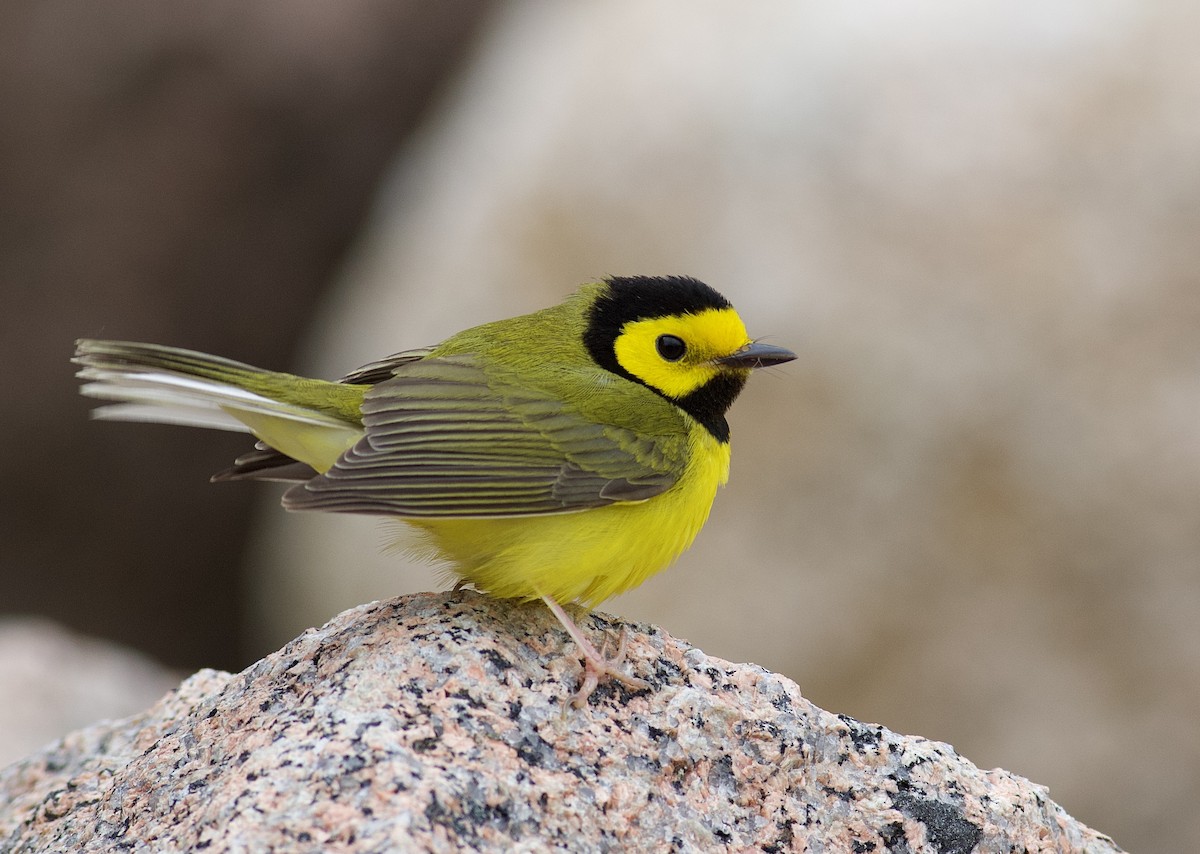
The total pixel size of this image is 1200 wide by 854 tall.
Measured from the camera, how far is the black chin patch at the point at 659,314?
451 cm

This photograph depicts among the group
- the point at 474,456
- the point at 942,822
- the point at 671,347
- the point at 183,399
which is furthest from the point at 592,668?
the point at 183,399

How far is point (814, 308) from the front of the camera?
7.74 m

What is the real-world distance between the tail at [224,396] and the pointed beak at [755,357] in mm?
1267

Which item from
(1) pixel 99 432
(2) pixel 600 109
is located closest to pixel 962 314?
(2) pixel 600 109

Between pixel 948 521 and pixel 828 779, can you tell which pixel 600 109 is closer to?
pixel 948 521

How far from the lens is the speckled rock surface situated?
2799 millimetres

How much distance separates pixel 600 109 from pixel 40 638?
15.6 ft

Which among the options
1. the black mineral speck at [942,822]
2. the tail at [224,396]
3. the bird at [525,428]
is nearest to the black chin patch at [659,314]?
the bird at [525,428]

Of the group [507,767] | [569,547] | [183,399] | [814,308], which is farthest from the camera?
[814,308]

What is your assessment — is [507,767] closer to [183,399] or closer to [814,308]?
[183,399]

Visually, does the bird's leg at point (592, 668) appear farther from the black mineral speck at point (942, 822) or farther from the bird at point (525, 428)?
the black mineral speck at point (942, 822)

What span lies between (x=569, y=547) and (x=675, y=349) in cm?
100

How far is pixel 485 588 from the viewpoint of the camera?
3871mm

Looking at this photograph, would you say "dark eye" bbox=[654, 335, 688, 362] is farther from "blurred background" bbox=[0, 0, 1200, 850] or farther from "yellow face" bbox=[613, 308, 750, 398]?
"blurred background" bbox=[0, 0, 1200, 850]
